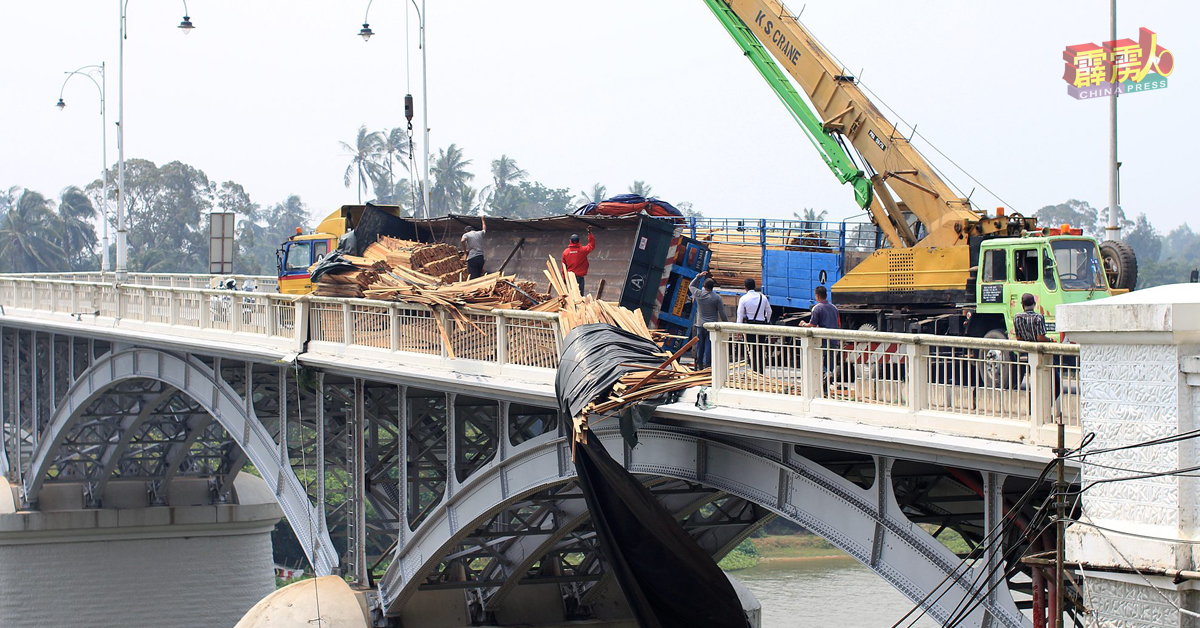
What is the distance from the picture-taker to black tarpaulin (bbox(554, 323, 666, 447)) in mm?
12805

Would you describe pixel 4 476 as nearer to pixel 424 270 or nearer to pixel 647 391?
pixel 424 270

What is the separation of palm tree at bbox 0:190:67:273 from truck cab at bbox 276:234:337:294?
85.7 metres

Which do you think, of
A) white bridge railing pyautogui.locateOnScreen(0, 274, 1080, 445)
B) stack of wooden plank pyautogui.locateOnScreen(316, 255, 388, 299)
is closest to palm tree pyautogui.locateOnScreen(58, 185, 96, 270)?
white bridge railing pyautogui.locateOnScreen(0, 274, 1080, 445)

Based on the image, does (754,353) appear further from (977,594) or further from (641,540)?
(977,594)

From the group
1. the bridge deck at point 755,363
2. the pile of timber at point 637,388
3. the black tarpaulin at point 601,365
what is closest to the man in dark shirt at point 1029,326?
the bridge deck at point 755,363

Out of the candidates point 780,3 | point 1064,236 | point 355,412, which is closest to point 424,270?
point 355,412

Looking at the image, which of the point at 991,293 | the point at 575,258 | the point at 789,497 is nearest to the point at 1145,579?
the point at 789,497

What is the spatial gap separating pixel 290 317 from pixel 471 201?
86.7 metres

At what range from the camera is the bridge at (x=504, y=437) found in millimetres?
9555

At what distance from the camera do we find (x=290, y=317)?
22.3 metres

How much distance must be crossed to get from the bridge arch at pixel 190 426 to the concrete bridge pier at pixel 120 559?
32.8 inches

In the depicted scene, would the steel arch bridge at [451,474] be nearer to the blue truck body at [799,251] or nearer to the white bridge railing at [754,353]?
the white bridge railing at [754,353]

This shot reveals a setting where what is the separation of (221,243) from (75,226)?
270 feet

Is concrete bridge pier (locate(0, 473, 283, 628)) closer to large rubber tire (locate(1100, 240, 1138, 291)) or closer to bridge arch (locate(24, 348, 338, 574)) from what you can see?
bridge arch (locate(24, 348, 338, 574))
